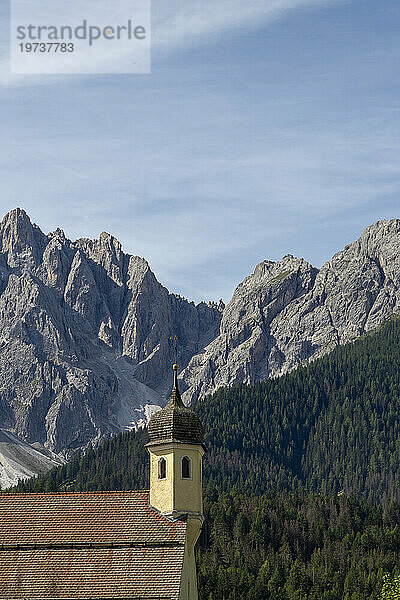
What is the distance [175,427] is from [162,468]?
318 cm

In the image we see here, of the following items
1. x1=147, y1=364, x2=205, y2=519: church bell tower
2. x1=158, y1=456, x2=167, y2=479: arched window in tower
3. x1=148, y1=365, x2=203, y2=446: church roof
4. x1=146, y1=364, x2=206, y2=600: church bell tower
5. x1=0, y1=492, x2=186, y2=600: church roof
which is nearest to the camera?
x1=0, y1=492, x2=186, y2=600: church roof

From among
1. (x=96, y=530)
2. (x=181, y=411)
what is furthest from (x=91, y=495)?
(x=181, y=411)

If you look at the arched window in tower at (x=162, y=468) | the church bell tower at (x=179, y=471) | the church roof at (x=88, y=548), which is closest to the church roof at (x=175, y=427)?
the church bell tower at (x=179, y=471)

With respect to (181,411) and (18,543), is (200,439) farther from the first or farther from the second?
(18,543)

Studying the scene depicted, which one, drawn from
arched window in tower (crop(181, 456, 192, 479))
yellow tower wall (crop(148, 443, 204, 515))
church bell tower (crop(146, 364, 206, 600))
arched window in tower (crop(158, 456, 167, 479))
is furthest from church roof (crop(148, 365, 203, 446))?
arched window in tower (crop(158, 456, 167, 479))

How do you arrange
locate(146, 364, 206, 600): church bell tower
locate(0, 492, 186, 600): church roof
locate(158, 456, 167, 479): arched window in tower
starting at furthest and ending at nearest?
locate(158, 456, 167, 479): arched window in tower < locate(146, 364, 206, 600): church bell tower < locate(0, 492, 186, 600): church roof

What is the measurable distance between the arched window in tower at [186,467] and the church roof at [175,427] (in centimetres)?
128

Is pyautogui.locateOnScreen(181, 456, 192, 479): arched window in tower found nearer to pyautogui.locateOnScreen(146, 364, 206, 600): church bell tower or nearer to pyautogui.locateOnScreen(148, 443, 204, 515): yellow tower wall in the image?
pyautogui.locateOnScreen(146, 364, 206, 600): church bell tower

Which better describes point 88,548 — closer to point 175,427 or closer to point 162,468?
point 162,468

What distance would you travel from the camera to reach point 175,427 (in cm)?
8238

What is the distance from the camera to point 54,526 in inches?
3041

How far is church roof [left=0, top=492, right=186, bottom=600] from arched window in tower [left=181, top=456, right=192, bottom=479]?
332cm

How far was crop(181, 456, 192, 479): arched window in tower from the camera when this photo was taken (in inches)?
3206

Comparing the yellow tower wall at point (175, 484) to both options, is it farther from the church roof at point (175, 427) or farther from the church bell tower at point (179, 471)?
the church roof at point (175, 427)
